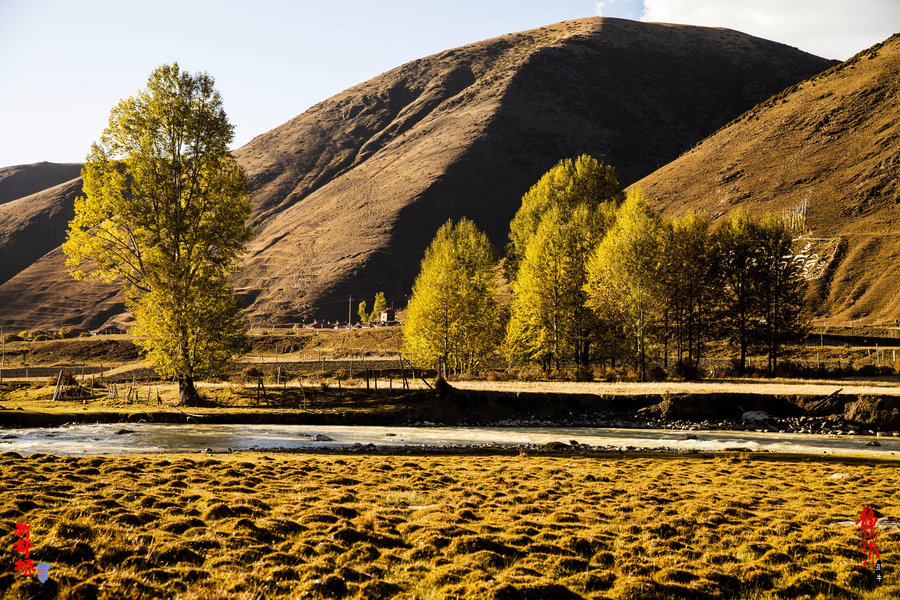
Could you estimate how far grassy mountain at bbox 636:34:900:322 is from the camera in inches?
3533

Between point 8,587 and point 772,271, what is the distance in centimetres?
6714

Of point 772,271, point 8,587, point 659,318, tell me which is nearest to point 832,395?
point 659,318

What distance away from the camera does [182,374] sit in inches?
1549

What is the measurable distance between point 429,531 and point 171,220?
33944 millimetres

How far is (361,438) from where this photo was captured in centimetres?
3269

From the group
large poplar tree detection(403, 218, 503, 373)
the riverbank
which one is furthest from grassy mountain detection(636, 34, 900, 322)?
large poplar tree detection(403, 218, 503, 373)

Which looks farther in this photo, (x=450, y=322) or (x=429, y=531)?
(x=450, y=322)

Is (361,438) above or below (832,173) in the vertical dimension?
below

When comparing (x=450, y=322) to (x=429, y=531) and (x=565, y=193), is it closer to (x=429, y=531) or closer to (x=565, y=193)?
(x=565, y=193)

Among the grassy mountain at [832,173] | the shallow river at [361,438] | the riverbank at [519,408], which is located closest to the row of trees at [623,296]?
the riverbank at [519,408]

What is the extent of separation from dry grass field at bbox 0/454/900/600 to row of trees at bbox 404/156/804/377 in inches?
1431

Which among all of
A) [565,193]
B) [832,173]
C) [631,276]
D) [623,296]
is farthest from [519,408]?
[832,173]

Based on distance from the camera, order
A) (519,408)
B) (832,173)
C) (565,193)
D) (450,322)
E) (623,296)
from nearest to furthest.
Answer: (519,408) < (623,296) < (450,322) < (565,193) < (832,173)

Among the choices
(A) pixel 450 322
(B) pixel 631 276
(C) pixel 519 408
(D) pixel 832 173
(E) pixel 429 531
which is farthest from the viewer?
(D) pixel 832 173
